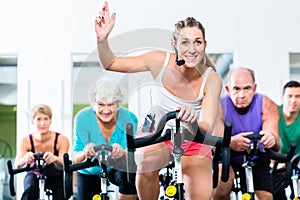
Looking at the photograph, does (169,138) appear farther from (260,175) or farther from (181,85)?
(260,175)

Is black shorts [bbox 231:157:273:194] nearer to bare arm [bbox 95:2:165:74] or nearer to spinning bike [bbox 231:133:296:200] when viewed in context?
spinning bike [bbox 231:133:296:200]

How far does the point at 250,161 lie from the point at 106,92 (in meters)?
0.91

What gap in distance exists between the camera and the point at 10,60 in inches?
257

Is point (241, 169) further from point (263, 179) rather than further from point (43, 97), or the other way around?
point (43, 97)

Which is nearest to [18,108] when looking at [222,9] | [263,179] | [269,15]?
[222,9]

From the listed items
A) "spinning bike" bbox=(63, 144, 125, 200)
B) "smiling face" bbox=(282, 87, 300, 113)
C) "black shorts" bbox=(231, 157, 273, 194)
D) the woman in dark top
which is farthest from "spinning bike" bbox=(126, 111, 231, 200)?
"smiling face" bbox=(282, 87, 300, 113)

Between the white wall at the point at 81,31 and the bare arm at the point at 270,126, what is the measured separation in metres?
2.27

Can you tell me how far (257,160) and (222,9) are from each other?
2642 mm

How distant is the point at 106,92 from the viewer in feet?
11.1

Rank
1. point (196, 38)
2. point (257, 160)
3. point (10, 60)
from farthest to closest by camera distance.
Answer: point (10, 60)
point (257, 160)
point (196, 38)

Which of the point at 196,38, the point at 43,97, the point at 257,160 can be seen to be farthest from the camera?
the point at 43,97

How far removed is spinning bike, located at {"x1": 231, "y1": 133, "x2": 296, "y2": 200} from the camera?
3.44 metres

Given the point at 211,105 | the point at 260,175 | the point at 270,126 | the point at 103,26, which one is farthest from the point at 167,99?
the point at 260,175

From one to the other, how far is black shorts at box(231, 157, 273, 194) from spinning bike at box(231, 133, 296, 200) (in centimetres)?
2
